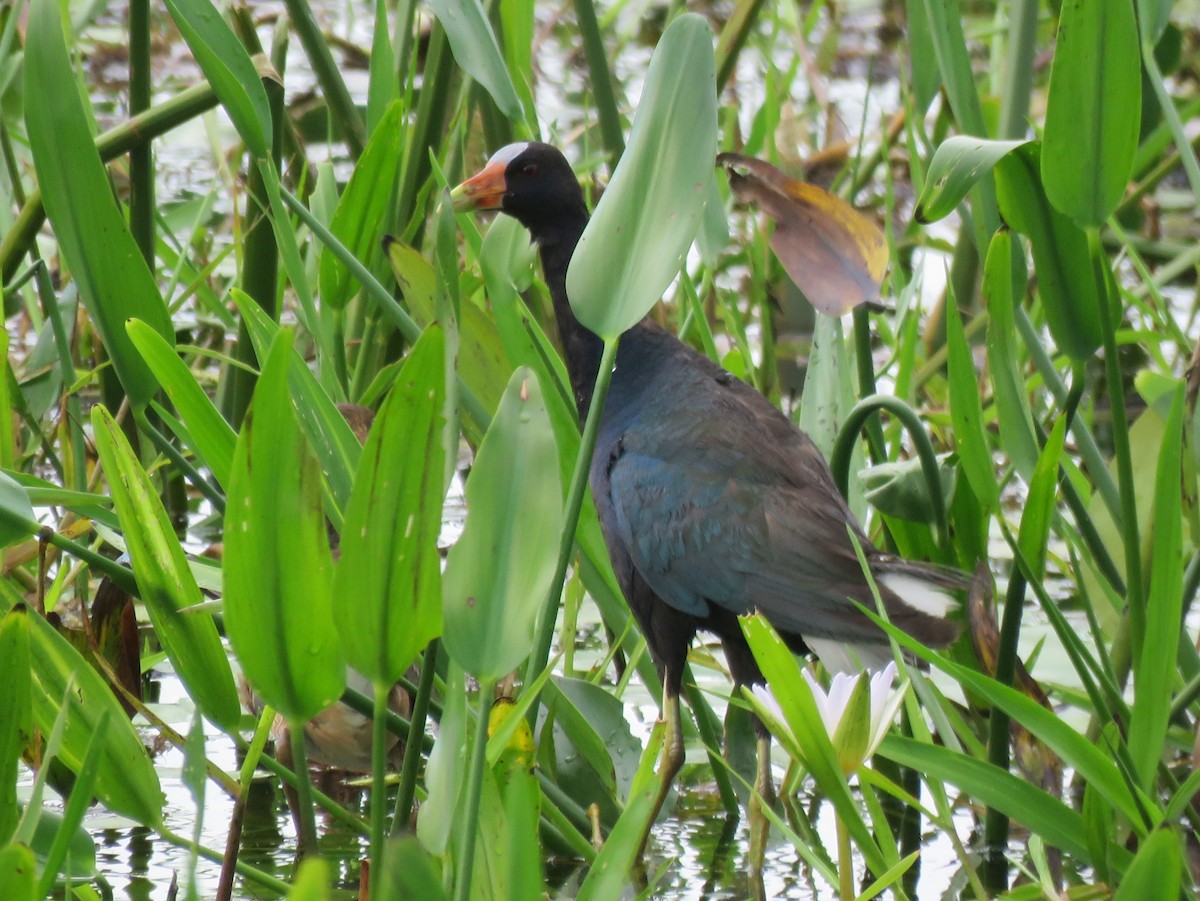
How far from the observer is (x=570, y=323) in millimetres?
1729

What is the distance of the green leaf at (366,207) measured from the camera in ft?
4.44

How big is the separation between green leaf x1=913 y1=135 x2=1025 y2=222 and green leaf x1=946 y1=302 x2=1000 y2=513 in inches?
6.9

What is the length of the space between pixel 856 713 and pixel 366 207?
0.68m

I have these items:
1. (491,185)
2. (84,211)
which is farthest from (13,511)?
(491,185)

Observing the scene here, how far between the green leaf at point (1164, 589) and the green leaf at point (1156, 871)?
166 millimetres

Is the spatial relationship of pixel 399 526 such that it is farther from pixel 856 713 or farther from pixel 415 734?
pixel 856 713

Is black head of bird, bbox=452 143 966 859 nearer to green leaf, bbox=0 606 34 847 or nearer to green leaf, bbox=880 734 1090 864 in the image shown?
green leaf, bbox=880 734 1090 864

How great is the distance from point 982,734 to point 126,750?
84cm

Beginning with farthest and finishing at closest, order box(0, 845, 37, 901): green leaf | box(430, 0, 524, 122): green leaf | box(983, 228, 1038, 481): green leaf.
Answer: box(430, 0, 524, 122): green leaf, box(983, 228, 1038, 481): green leaf, box(0, 845, 37, 901): green leaf

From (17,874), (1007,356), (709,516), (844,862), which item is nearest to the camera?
(17,874)

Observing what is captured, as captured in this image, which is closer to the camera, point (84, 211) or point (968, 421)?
point (84, 211)

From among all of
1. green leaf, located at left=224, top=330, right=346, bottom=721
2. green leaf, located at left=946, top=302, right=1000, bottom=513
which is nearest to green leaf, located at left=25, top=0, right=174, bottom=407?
green leaf, located at left=224, top=330, right=346, bottom=721

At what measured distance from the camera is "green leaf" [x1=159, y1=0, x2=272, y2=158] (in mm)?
1025

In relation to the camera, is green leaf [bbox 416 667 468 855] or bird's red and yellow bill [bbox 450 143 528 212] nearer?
green leaf [bbox 416 667 468 855]
